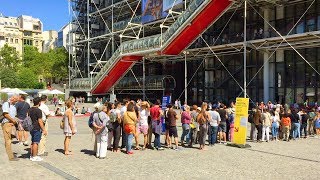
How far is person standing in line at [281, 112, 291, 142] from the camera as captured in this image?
14586 millimetres

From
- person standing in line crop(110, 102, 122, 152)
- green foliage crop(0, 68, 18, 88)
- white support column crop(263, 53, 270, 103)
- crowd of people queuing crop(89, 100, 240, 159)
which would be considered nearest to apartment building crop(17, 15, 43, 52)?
green foliage crop(0, 68, 18, 88)

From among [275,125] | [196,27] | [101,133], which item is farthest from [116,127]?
[196,27]

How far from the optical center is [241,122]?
12883 mm

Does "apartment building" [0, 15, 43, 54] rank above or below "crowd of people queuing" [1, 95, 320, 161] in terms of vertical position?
above

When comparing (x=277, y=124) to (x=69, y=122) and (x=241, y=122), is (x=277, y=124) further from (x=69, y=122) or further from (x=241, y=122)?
(x=69, y=122)

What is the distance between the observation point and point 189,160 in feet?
33.3

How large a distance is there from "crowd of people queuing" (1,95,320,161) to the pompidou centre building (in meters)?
8.16

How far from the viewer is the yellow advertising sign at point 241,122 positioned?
41.5ft

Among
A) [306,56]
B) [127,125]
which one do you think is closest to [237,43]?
[306,56]

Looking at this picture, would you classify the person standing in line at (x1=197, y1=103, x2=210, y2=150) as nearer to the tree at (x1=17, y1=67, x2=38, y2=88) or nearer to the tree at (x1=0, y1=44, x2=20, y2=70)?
the tree at (x1=17, y1=67, x2=38, y2=88)

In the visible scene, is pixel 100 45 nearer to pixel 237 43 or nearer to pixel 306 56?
pixel 237 43

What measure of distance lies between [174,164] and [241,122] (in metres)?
4.06

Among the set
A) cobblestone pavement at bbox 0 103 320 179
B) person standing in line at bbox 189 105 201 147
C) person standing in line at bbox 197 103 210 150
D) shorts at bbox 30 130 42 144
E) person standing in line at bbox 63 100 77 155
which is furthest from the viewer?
person standing in line at bbox 189 105 201 147

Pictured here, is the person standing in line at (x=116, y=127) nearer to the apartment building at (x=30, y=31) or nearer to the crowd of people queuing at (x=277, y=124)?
the crowd of people queuing at (x=277, y=124)
